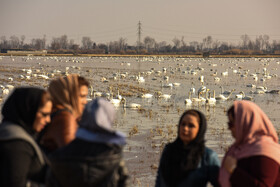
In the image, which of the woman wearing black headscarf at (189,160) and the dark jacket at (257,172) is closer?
the dark jacket at (257,172)

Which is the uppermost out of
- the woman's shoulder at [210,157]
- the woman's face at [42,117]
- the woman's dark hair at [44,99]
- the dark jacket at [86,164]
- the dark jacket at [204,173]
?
the woman's dark hair at [44,99]

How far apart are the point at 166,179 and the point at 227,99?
16.5 meters

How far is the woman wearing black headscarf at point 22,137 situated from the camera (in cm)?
270

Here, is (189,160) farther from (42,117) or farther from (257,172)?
(42,117)

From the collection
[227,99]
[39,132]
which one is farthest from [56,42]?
[39,132]

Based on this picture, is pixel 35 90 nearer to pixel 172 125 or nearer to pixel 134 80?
pixel 172 125

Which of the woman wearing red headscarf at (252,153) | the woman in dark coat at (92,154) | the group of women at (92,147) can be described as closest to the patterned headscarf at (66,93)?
the group of women at (92,147)

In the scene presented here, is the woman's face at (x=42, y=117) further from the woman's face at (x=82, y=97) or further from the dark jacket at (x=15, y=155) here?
the woman's face at (x=82, y=97)

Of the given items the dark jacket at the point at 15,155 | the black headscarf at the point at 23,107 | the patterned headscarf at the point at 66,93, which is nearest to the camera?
the dark jacket at the point at 15,155

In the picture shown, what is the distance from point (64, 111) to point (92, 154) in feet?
1.88

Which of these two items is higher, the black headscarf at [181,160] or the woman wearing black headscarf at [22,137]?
the woman wearing black headscarf at [22,137]

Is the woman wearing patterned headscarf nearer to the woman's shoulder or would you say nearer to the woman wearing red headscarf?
the woman's shoulder

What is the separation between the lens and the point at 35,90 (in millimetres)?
2963

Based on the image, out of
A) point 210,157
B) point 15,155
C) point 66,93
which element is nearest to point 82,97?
point 66,93
